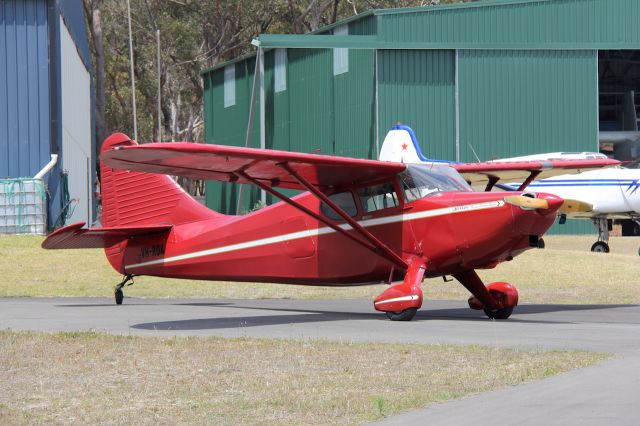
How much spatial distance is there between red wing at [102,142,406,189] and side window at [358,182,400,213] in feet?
0.60

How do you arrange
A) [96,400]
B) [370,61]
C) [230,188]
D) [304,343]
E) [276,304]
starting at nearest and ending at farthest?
[96,400] → [304,343] → [276,304] → [370,61] → [230,188]

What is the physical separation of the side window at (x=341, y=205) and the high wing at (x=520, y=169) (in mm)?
2090

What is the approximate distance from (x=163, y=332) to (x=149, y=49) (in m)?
59.7

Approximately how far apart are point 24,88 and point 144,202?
19.7 metres

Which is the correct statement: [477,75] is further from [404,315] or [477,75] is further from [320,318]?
[404,315]

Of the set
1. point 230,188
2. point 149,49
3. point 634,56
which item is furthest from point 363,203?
point 149,49

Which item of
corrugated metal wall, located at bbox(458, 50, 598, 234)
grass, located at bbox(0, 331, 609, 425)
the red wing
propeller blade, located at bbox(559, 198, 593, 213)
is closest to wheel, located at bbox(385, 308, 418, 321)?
the red wing

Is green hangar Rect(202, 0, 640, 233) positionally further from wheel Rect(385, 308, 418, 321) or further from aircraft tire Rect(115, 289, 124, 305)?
wheel Rect(385, 308, 418, 321)

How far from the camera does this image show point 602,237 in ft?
110

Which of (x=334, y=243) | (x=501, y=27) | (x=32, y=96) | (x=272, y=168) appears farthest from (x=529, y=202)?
(x=501, y=27)

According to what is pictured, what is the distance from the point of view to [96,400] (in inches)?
323

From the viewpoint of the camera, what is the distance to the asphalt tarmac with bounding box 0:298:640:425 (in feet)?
24.6

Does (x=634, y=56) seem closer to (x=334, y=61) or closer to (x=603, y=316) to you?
(x=334, y=61)

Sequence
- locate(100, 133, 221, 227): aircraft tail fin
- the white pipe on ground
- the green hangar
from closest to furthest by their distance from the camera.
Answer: locate(100, 133, 221, 227): aircraft tail fin
the white pipe on ground
the green hangar
